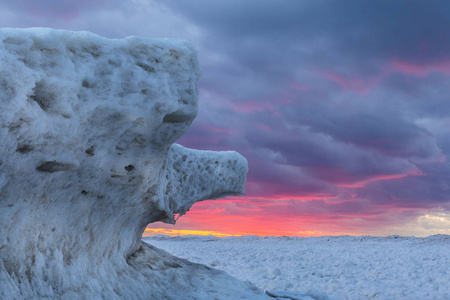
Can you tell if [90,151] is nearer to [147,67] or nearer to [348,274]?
[147,67]

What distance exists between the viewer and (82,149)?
461cm

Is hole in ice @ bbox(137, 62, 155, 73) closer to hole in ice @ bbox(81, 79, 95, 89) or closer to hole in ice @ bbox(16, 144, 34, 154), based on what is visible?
hole in ice @ bbox(81, 79, 95, 89)

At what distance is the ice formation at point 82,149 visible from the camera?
13.2 feet

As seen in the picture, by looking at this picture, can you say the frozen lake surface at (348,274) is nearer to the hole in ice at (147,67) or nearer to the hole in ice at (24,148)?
the hole in ice at (147,67)

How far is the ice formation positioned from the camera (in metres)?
4.02

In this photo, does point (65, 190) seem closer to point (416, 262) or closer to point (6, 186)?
point (6, 186)

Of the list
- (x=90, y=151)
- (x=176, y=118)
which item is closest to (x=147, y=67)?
(x=176, y=118)

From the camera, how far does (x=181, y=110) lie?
5188mm

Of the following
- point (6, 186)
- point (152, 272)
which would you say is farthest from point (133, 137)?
point (152, 272)

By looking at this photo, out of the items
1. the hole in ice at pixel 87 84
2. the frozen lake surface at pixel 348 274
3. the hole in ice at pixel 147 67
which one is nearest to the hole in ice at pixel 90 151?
the hole in ice at pixel 87 84

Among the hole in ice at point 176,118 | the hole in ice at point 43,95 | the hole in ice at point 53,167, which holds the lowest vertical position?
the hole in ice at point 53,167

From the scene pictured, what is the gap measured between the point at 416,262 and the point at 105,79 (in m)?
12.3

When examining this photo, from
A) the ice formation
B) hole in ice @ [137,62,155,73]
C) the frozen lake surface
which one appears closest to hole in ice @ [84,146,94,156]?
the ice formation

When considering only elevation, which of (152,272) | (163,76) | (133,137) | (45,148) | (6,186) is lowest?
(152,272)
